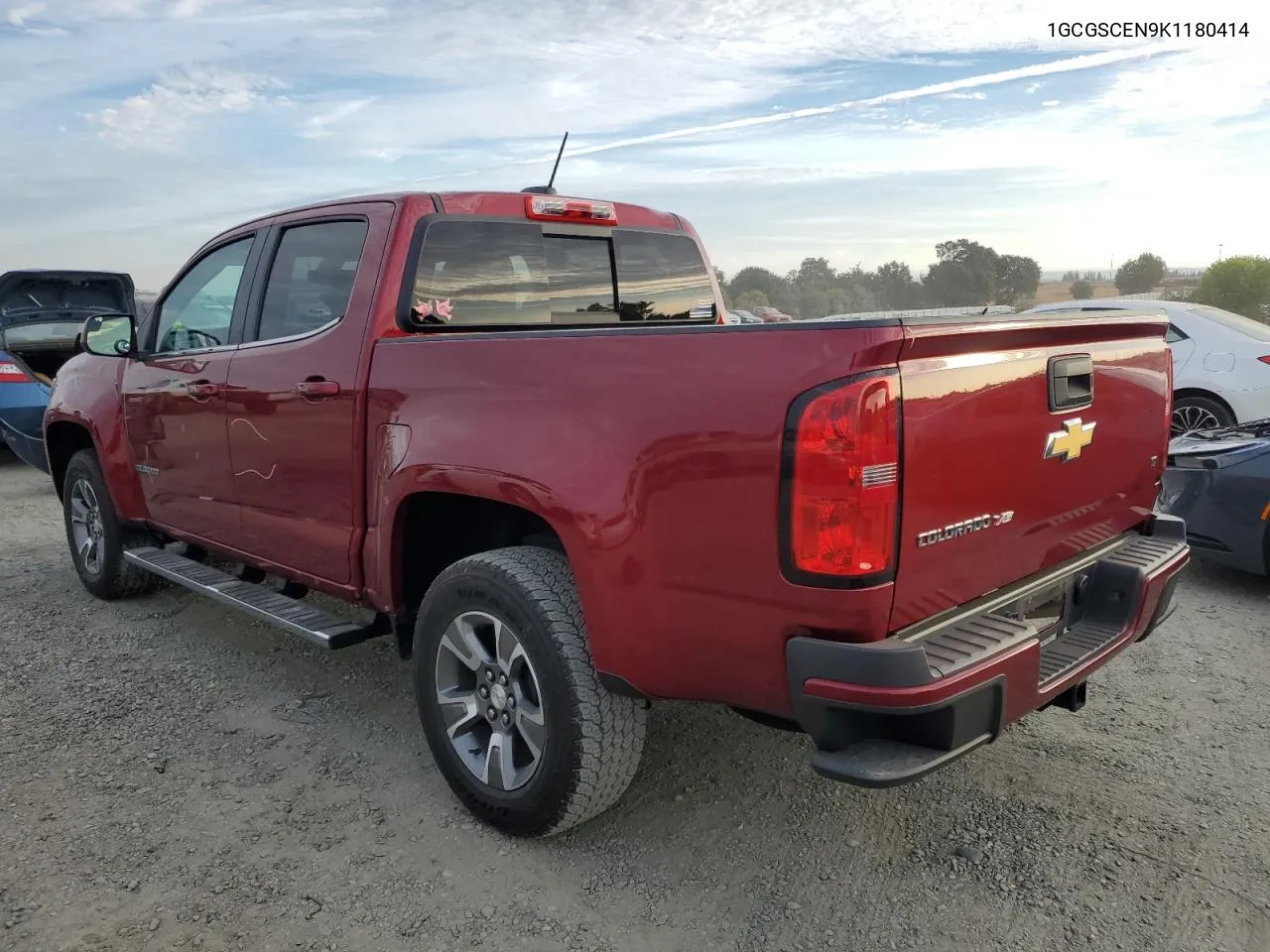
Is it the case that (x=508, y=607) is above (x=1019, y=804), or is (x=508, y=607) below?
above

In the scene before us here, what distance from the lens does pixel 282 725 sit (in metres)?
3.71

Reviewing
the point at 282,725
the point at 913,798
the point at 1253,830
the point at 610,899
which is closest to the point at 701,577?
the point at 610,899

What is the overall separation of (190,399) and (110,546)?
1441mm

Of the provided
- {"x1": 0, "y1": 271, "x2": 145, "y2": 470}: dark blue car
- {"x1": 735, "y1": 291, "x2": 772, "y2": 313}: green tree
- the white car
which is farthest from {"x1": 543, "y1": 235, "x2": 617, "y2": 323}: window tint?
{"x1": 735, "y1": 291, "x2": 772, "y2": 313}: green tree

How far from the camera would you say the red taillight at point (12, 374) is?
895 centimetres

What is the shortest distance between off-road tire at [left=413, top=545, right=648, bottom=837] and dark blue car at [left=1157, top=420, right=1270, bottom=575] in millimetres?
3617

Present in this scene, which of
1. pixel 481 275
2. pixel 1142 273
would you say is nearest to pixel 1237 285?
pixel 1142 273

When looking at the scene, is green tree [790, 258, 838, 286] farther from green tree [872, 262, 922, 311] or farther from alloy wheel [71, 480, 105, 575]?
alloy wheel [71, 480, 105, 575]

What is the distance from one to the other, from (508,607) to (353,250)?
1558mm

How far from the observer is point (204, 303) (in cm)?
435

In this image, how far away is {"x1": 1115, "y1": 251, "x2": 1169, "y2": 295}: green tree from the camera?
59.8 ft

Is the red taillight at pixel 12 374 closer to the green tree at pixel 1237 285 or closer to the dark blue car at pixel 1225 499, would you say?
the dark blue car at pixel 1225 499

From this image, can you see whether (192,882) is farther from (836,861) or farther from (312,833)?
(836,861)

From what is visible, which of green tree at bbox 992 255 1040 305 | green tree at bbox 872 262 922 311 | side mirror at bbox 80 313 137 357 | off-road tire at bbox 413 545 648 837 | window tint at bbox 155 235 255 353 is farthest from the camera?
green tree at bbox 992 255 1040 305
